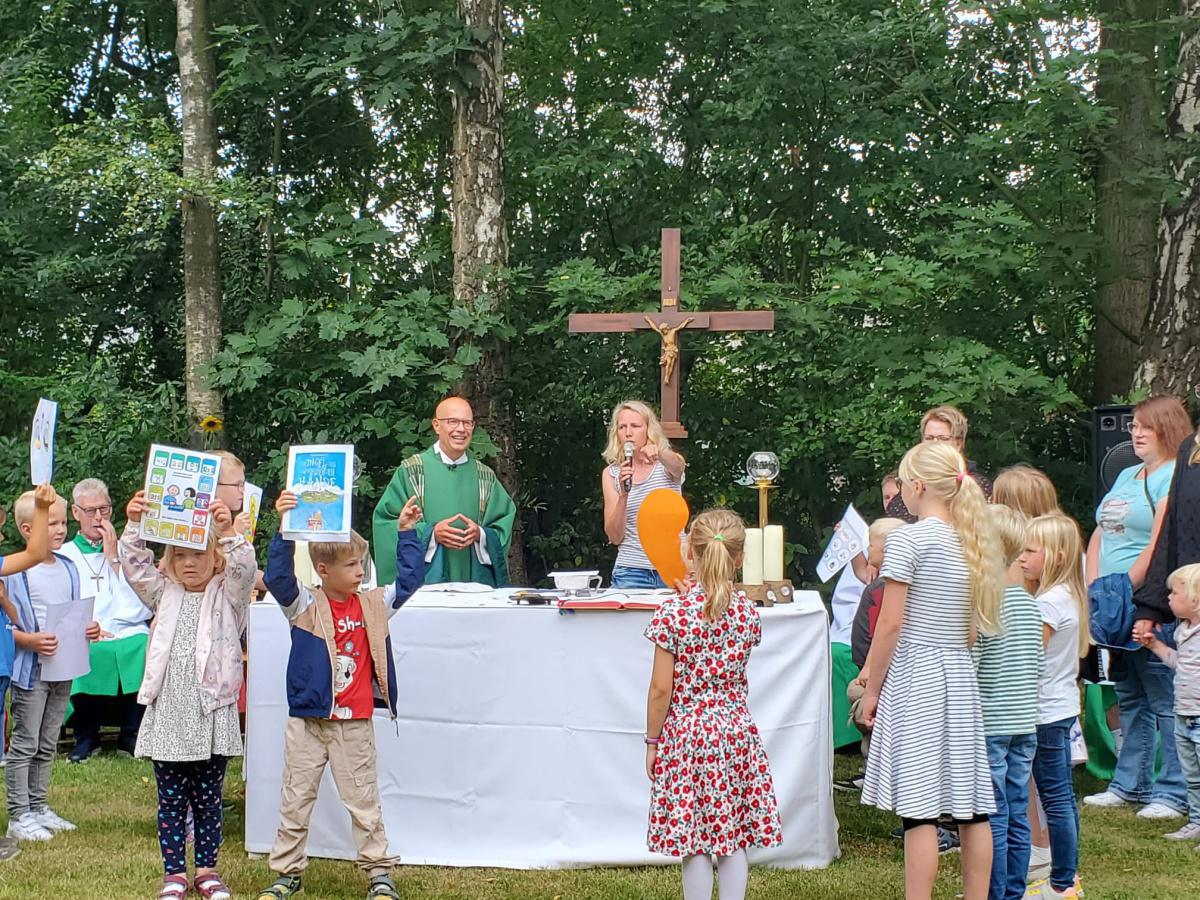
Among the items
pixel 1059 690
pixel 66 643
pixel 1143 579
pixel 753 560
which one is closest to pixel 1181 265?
pixel 1143 579

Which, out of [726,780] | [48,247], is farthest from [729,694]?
[48,247]

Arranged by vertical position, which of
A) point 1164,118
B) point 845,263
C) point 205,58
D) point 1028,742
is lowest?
point 1028,742

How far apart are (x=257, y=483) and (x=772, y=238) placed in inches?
178

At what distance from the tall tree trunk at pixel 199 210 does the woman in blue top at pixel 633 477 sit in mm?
4990

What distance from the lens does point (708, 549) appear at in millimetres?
3939

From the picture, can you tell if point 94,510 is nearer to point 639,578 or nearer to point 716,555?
point 639,578

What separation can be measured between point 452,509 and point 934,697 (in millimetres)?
2880

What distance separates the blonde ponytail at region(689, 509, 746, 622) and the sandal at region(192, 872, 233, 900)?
2000mm

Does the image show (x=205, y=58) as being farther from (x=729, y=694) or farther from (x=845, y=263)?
(x=729, y=694)

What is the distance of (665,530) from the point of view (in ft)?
15.9

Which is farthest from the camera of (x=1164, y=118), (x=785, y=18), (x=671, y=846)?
(x=785, y=18)

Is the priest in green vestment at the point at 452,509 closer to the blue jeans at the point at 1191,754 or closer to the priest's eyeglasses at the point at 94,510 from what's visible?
the priest's eyeglasses at the point at 94,510

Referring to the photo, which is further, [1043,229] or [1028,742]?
[1043,229]

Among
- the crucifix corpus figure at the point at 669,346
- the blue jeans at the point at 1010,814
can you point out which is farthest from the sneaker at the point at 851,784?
the crucifix corpus figure at the point at 669,346
